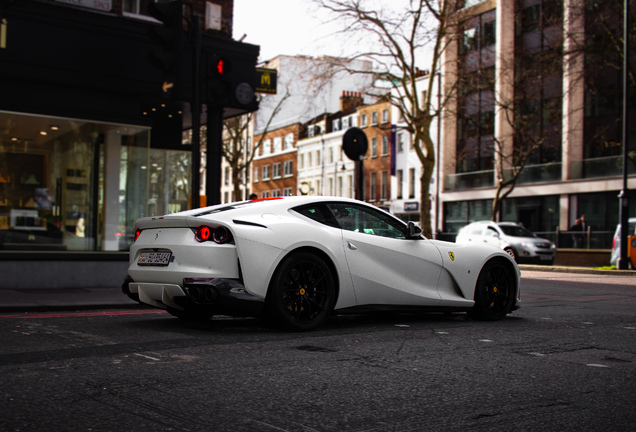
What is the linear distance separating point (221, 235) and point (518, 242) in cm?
2334

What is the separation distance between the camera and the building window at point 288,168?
258ft

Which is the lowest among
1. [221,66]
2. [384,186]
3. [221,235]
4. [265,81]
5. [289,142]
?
[221,235]

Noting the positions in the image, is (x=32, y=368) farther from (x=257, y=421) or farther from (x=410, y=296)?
(x=410, y=296)

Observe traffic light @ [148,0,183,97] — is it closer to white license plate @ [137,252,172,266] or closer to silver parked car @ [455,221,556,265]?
white license plate @ [137,252,172,266]

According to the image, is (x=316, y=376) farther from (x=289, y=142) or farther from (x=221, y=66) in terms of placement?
(x=289, y=142)

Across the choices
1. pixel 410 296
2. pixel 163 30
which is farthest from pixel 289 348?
pixel 163 30

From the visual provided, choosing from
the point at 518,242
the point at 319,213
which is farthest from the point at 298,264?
the point at 518,242

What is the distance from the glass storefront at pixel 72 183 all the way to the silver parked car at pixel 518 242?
15.7 m

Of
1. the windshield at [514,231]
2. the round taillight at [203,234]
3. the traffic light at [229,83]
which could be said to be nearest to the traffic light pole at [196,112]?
the traffic light at [229,83]

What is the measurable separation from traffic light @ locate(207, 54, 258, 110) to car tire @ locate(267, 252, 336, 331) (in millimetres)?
5298

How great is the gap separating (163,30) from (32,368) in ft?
22.9

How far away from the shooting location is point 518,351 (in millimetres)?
5840

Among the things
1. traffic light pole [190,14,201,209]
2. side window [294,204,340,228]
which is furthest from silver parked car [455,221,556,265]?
side window [294,204,340,228]

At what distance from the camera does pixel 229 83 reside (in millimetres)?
11602
